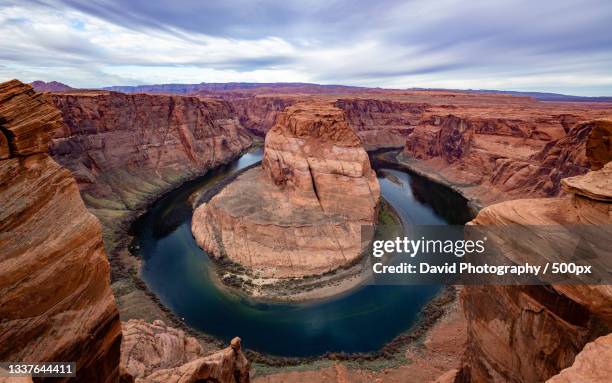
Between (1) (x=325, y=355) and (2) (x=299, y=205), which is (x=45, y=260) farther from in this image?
(2) (x=299, y=205)

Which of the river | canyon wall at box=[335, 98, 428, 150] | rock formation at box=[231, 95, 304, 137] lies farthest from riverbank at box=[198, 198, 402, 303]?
rock formation at box=[231, 95, 304, 137]

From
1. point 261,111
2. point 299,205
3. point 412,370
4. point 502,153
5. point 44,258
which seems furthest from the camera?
point 261,111

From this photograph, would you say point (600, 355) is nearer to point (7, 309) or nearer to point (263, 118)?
point (7, 309)

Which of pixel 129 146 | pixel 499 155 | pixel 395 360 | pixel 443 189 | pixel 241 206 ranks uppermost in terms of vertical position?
pixel 499 155

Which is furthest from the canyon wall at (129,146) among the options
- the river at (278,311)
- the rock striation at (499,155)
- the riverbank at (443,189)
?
the rock striation at (499,155)

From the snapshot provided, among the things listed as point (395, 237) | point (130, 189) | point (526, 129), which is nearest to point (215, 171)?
point (130, 189)

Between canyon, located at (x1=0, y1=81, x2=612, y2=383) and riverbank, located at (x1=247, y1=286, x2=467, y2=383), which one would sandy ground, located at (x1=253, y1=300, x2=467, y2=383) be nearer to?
riverbank, located at (x1=247, y1=286, x2=467, y2=383)

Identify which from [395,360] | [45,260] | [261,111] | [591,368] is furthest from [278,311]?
[261,111]
